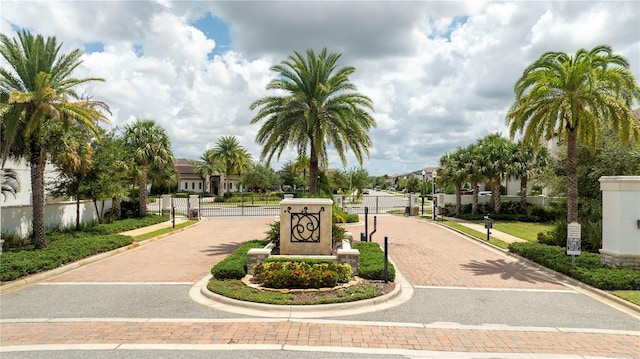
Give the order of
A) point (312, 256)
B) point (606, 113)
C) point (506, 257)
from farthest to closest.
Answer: point (506, 257)
point (606, 113)
point (312, 256)

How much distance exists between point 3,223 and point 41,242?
2688mm

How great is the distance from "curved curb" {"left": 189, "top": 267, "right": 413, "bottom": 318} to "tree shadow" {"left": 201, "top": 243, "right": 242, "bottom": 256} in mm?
6576

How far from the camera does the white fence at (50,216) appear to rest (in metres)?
16.0

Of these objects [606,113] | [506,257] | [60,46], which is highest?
[60,46]

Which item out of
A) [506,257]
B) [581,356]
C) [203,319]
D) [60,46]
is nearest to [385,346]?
[581,356]

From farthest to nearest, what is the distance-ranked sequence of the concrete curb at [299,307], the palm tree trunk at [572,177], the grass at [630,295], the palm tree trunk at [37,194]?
1. the palm tree trunk at [37,194]
2. the palm tree trunk at [572,177]
3. the grass at [630,295]
4. the concrete curb at [299,307]

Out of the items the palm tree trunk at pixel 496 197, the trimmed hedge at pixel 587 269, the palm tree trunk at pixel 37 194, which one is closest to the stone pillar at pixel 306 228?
the trimmed hedge at pixel 587 269

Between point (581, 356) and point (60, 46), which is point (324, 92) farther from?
point (581, 356)

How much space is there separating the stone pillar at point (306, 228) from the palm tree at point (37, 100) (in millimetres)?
9195

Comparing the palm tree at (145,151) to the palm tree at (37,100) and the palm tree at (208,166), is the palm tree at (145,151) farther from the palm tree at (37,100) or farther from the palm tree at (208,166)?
the palm tree at (208,166)

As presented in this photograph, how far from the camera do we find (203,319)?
7.99 meters

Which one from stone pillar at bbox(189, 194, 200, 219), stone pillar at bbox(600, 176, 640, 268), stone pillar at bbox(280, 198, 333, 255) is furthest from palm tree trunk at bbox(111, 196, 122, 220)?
stone pillar at bbox(600, 176, 640, 268)

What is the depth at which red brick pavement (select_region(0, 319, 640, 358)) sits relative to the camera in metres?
6.71

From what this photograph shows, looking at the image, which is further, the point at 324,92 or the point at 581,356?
the point at 324,92
